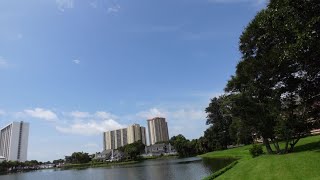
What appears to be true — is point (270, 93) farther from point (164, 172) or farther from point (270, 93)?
point (164, 172)

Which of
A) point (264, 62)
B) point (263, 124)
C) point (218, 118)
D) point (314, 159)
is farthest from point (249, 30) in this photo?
point (218, 118)

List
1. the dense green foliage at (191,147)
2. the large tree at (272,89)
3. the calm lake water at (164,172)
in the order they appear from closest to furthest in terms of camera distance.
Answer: the large tree at (272,89)
the calm lake water at (164,172)
the dense green foliage at (191,147)

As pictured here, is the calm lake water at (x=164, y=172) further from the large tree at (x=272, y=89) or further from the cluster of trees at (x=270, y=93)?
the large tree at (x=272, y=89)

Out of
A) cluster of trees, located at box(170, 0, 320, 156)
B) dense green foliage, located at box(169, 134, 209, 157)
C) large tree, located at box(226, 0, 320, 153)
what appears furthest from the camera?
dense green foliage, located at box(169, 134, 209, 157)

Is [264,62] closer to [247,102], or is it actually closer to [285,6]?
[247,102]

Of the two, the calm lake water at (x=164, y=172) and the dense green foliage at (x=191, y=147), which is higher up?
the dense green foliage at (x=191, y=147)

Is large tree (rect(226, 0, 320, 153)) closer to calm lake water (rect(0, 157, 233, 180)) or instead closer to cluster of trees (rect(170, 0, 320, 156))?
cluster of trees (rect(170, 0, 320, 156))

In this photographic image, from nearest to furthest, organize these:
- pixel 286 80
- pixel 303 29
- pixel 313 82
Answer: pixel 303 29
pixel 313 82
pixel 286 80

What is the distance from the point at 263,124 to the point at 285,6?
23610 mm

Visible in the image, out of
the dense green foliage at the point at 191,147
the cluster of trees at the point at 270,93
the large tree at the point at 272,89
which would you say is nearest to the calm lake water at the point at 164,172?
the cluster of trees at the point at 270,93

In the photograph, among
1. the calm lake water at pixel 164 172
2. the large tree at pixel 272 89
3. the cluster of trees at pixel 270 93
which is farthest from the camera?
the calm lake water at pixel 164 172

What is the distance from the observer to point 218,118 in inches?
4429

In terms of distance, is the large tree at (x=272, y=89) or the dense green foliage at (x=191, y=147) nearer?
the large tree at (x=272, y=89)

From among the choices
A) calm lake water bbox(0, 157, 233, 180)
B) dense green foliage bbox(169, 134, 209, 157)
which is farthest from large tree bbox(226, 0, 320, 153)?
dense green foliage bbox(169, 134, 209, 157)
